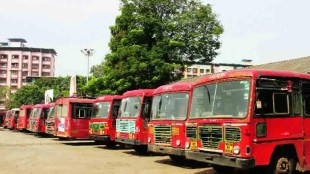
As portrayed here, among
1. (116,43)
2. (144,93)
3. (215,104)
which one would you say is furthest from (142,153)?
(116,43)

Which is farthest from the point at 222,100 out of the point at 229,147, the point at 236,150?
the point at 236,150

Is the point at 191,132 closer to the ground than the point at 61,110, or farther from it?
closer to the ground

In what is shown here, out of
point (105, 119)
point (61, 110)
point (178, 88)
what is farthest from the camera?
Result: point (61, 110)

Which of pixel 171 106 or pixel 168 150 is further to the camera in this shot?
pixel 171 106

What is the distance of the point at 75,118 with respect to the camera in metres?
23.8

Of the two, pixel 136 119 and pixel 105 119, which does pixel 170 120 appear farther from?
pixel 105 119

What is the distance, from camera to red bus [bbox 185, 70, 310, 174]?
9.77 m

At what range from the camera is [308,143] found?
424 inches

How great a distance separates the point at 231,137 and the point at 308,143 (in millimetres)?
2270

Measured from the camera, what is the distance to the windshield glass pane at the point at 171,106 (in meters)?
13.9

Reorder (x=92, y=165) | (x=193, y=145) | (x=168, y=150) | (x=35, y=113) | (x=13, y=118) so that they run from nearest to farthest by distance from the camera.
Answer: (x=193, y=145) < (x=168, y=150) < (x=92, y=165) < (x=35, y=113) < (x=13, y=118)

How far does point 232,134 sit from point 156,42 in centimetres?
2734

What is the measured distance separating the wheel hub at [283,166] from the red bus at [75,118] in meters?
15.3

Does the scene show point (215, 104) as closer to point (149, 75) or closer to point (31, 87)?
point (149, 75)
